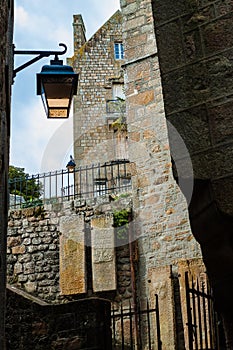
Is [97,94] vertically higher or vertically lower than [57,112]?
higher

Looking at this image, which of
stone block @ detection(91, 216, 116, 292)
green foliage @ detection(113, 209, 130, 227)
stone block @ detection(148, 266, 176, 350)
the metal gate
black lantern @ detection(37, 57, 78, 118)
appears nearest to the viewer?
the metal gate

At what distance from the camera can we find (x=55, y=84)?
4859 millimetres

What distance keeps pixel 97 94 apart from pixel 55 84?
14.8 metres

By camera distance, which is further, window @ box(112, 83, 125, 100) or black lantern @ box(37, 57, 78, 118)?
window @ box(112, 83, 125, 100)

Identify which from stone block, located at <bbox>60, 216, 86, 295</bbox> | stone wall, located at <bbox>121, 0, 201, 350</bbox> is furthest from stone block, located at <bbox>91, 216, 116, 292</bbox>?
stone wall, located at <bbox>121, 0, 201, 350</bbox>

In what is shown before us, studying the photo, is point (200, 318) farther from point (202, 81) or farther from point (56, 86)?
point (202, 81)

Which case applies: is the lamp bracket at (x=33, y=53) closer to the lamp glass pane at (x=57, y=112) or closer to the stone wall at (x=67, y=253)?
the lamp glass pane at (x=57, y=112)

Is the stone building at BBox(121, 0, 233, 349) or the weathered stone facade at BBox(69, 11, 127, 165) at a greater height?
the weathered stone facade at BBox(69, 11, 127, 165)

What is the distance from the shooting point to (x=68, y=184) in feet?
34.2

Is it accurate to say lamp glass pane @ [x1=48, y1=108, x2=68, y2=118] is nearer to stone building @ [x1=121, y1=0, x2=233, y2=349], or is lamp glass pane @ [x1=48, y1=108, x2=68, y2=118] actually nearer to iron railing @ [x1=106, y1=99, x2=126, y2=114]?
stone building @ [x1=121, y1=0, x2=233, y2=349]

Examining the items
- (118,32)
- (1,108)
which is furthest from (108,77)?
(1,108)

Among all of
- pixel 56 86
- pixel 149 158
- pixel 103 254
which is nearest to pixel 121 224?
pixel 103 254

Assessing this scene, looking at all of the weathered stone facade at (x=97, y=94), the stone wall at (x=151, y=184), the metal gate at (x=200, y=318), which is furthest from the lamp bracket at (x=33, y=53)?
the weathered stone facade at (x=97, y=94)

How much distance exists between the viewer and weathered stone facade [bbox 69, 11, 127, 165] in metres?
18.7
